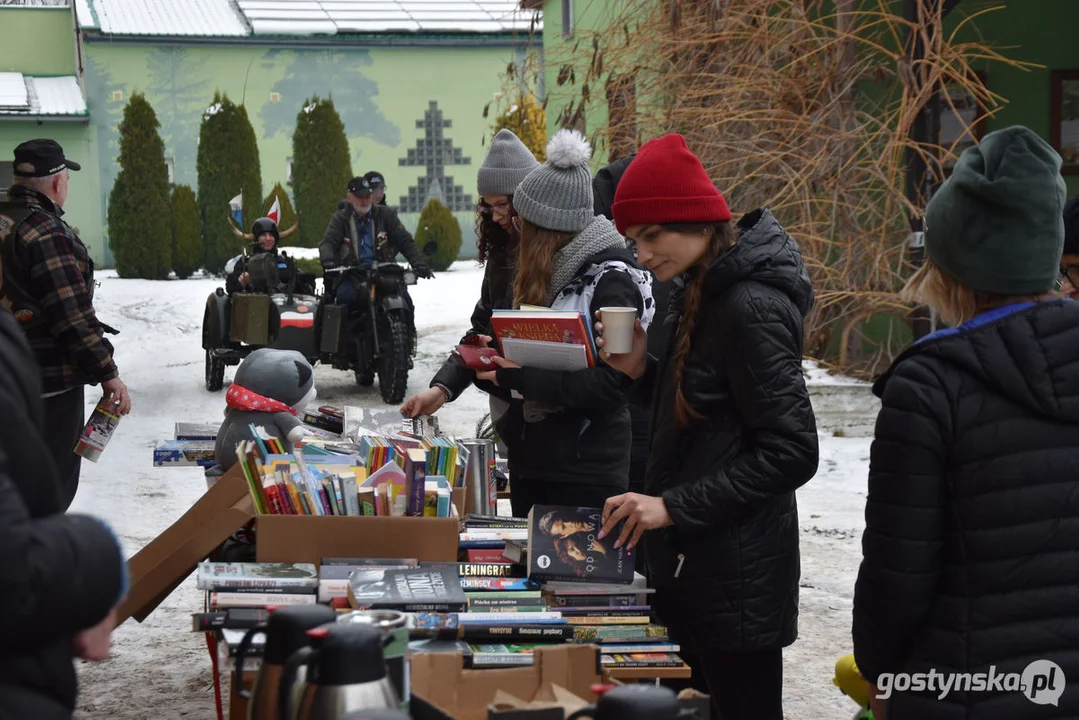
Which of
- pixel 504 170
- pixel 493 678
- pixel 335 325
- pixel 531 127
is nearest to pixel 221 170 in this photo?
pixel 531 127

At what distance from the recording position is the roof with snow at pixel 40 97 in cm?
2702

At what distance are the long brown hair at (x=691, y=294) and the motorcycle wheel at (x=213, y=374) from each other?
10966mm

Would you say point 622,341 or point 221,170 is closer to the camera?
point 622,341

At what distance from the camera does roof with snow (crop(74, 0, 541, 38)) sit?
96.2 ft

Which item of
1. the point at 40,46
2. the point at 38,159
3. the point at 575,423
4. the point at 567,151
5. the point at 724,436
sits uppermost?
the point at 40,46

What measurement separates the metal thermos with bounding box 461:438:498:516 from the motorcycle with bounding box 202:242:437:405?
8.11 meters

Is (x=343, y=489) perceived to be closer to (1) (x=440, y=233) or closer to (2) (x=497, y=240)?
(2) (x=497, y=240)

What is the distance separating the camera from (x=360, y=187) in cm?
1281

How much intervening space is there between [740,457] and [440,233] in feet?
80.2

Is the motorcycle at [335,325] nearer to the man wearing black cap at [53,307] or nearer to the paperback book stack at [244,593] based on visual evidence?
the man wearing black cap at [53,307]

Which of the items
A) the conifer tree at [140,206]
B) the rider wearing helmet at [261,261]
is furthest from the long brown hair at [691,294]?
the conifer tree at [140,206]

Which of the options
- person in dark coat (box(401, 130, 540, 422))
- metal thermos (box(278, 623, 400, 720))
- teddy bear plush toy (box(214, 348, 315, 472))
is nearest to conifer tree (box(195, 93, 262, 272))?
teddy bear plush toy (box(214, 348, 315, 472))

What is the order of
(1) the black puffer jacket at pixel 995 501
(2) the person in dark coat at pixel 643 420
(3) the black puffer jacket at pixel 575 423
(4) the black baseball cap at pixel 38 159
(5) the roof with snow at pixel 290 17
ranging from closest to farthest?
(1) the black puffer jacket at pixel 995 501, (3) the black puffer jacket at pixel 575 423, (2) the person in dark coat at pixel 643 420, (4) the black baseball cap at pixel 38 159, (5) the roof with snow at pixel 290 17

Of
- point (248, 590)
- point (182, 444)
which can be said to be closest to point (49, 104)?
point (182, 444)
